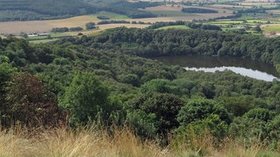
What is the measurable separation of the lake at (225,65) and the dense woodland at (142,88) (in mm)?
2380

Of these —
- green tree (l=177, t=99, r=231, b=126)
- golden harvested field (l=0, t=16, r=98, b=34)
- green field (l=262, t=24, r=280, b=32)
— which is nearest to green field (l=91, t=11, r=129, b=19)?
golden harvested field (l=0, t=16, r=98, b=34)

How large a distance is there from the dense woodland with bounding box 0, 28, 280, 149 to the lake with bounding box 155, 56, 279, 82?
7.81ft

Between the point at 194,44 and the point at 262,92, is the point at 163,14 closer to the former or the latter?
the point at 194,44

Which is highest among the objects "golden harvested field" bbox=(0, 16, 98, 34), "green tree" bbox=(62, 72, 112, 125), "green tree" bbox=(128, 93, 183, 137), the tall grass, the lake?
the tall grass

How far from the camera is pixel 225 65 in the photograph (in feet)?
295

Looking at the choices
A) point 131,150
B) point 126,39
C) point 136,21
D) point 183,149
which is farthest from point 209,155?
point 136,21

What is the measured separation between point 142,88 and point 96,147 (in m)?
37.3

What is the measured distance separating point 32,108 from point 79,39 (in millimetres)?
85305

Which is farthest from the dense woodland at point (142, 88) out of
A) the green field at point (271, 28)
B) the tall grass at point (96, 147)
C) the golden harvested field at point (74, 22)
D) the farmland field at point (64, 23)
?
the farmland field at point (64, 23)

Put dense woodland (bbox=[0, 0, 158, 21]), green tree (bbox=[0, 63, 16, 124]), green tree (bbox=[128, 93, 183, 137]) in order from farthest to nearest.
Result: dense woodland (bbox=[0, 0, 158, 21])
green tree (bbox=[128, 93, 183, 137])
green tree (bbox=[0, 63, 16, 124])

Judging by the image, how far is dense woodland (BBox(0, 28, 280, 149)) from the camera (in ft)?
37.4

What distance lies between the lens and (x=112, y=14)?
141500 millimetres

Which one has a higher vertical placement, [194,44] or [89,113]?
[89,113]

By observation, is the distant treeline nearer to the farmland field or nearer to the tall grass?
the farmland field
